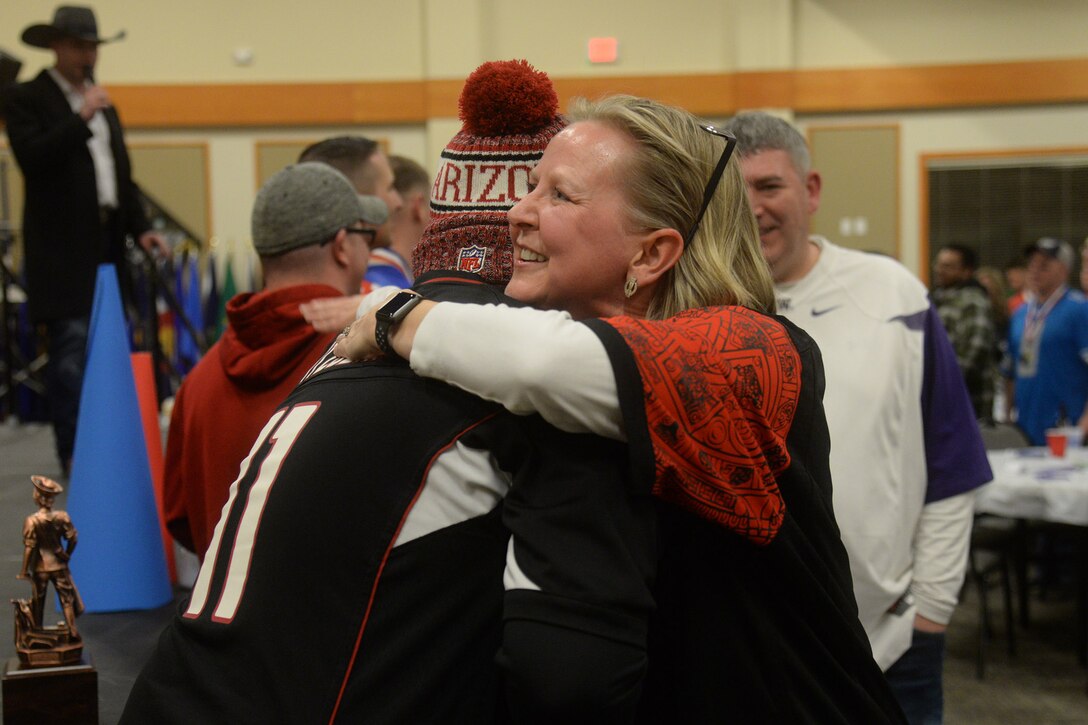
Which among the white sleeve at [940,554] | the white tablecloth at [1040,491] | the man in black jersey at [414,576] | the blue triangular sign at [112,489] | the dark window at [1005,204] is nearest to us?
the man in black jersey at [414,576]

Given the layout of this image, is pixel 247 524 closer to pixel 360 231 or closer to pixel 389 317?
pixel 389 317

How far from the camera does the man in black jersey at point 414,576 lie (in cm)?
100

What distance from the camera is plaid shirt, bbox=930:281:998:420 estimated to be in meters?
6.11

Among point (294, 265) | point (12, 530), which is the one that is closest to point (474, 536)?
point (294, 265)

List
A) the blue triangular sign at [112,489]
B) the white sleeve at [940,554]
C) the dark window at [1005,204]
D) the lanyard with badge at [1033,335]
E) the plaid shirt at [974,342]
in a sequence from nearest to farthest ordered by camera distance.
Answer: the white sleeve at [940,554], the blue triangular sign at [112,489], the plaid shirt at [974,342], the lanyard with badge at [1033,335], the dark window at [1005,204]

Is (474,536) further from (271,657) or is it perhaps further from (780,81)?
(780,81)

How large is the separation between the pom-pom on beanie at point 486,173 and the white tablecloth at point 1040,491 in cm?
362

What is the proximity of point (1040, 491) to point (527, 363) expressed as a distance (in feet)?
Result: 13.5

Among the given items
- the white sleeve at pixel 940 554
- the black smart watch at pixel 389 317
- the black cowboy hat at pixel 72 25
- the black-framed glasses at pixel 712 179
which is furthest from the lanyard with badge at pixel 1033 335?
the black smart watch at pixel 389 317

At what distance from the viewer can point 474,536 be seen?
3.59ft

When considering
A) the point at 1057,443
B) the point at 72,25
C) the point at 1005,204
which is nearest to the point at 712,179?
the point at 72,25

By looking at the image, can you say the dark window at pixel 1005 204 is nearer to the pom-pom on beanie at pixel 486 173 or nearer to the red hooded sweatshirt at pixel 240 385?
the red hooded sweatshirt at pixel 240 385

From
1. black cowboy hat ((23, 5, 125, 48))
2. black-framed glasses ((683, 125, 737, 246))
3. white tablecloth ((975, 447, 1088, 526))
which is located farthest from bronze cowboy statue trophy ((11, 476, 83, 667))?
white tablecloth ((975, 447, 1088, 526))

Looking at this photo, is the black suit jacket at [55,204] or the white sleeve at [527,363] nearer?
the white sleeve at [527,363]
